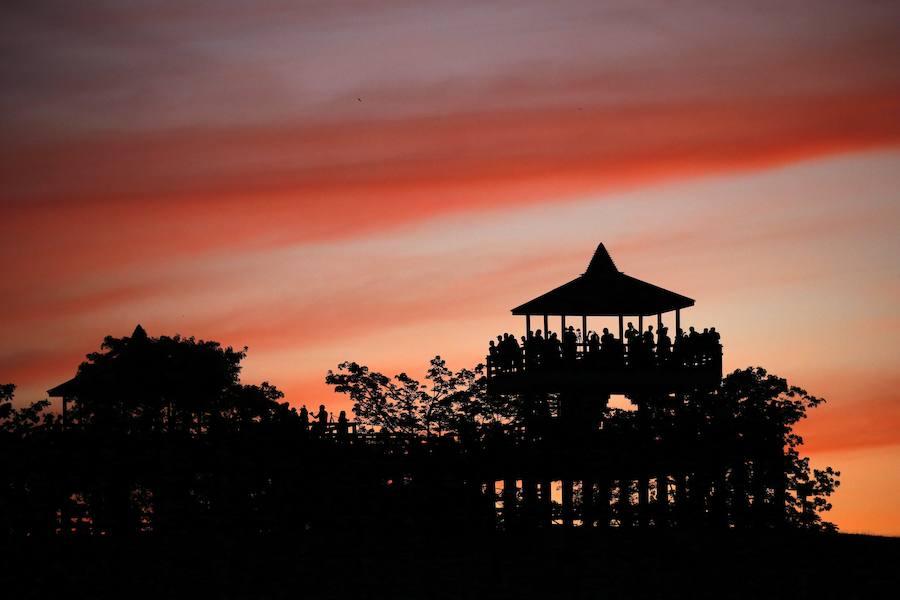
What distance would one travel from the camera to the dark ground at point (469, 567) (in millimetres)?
34562

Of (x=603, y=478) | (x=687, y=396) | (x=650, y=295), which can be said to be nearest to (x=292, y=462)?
(x=603, y=478)

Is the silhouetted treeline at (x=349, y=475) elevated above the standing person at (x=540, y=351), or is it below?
below

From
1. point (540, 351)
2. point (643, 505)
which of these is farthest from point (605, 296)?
point (643, 505)

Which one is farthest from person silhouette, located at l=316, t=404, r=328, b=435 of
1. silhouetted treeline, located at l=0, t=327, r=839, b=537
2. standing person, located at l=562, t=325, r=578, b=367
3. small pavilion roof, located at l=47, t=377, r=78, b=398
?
small pavilion roof, located at l=47, t=377, r=78, b=398

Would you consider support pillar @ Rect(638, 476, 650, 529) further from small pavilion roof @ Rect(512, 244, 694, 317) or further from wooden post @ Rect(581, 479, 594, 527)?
small pavilion roof @ Rect(512, 244, 694, 317)

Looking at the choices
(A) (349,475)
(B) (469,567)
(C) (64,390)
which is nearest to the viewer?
(B) (469,567)

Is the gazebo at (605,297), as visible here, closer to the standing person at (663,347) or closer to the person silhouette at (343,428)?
the standing person at (663,347)

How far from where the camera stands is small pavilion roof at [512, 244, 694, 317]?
45344mm

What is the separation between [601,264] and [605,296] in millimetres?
1269

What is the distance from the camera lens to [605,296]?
149 feet

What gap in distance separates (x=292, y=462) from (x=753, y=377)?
94.3ft

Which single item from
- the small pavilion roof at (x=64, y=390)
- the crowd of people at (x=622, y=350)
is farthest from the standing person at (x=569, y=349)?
the small pavilion roof at (x=64, y=390)

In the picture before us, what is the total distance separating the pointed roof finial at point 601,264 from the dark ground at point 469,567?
906cm

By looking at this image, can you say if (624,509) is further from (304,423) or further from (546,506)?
(304,423)
